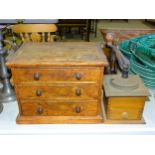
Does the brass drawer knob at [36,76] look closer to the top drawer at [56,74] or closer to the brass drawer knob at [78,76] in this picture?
the top drawer at [56,74]

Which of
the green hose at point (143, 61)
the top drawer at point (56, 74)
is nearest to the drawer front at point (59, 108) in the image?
the top drawer at point (56, 74)

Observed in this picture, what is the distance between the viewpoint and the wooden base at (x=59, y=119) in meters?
0.71

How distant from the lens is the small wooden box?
2.15 ft

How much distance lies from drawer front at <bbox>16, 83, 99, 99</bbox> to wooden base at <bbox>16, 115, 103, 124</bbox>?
0.09 m

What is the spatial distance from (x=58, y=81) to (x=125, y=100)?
0.80 ft

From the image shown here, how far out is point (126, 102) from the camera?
0.67 metres

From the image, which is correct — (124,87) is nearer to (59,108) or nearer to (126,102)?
(126,102)

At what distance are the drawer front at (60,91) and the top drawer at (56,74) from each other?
0.09 feet

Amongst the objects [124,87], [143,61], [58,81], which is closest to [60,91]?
[58,81]

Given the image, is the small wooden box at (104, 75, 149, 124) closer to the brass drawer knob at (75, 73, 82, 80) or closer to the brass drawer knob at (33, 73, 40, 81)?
the brass drawer knob at (75, 73, 82, 80)

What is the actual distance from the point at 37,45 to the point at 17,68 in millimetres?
170

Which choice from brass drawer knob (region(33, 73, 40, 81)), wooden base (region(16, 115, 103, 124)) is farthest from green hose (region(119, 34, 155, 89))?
brass drawer knob (region(33, 73, 40, 81))

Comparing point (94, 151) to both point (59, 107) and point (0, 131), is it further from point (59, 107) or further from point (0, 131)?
point (0, 131)
